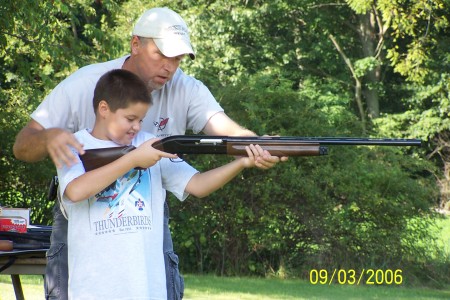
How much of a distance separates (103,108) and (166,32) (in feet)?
1.98

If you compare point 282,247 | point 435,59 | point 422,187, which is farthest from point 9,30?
point 435,59

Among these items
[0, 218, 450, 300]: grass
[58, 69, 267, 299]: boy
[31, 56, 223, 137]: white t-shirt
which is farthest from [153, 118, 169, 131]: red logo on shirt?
[0, 218, 450, 300]: grass

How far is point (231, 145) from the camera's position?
14.9 ft

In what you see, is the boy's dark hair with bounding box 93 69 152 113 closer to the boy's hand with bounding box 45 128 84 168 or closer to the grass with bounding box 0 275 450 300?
the boy's hand with bounding box 45 128 84 168

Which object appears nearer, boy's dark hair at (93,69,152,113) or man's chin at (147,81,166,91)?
boy's dark hair at (93,69,152,113)

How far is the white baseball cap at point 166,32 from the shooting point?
15.7ft

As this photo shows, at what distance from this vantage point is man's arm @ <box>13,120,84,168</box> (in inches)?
171

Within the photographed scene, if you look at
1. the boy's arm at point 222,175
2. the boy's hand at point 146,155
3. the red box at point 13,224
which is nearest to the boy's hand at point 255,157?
the boy's arm at point 222,175

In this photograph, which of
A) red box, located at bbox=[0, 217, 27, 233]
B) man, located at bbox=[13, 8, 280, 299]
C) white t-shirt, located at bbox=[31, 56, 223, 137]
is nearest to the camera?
man, located at bbox=[13, 8, 280, 299]

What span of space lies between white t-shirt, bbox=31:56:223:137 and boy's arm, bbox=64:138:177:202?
514 mm

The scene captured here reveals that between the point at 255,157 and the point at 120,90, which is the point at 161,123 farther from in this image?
the point at 255,157

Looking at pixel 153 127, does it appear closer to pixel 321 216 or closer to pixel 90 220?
pixel 90 220

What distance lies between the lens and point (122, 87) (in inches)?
176
